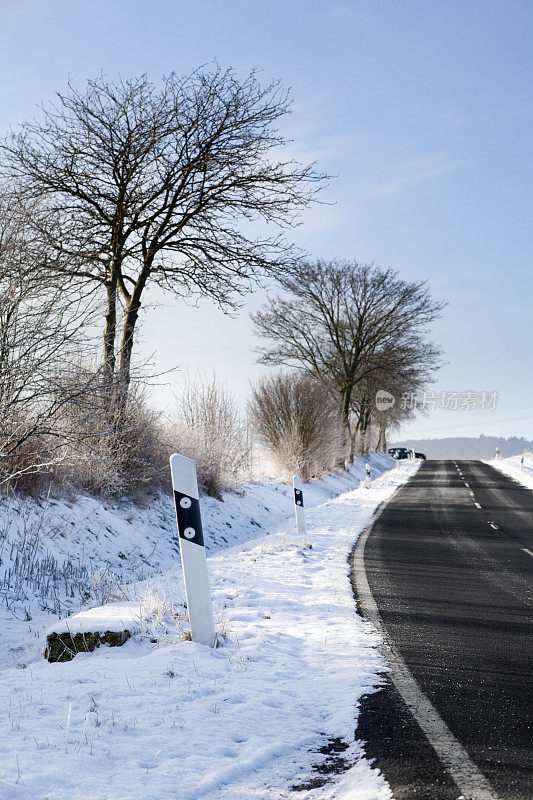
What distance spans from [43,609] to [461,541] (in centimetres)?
693

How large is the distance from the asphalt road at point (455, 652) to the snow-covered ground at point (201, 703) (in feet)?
0.64

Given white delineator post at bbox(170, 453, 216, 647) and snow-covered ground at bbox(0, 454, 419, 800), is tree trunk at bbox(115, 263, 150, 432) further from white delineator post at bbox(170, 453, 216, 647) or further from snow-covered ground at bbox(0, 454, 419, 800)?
white delineator post at bbox(170, 453, 216, 647)

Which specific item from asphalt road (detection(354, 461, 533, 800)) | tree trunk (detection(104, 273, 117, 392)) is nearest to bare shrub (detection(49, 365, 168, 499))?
tree trunk (detection(104, 273, 117, 392))

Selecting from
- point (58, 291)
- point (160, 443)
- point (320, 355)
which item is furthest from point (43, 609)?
point (320, 355)

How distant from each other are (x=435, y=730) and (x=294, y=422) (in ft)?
66.3

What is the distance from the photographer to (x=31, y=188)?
1375 cm

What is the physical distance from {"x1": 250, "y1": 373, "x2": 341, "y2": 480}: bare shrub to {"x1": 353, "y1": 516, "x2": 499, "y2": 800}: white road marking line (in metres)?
17.9

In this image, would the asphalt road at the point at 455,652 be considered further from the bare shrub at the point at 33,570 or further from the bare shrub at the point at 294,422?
the bare shrub at the point at 294,422

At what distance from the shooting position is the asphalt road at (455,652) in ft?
9.01

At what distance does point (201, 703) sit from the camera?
3414 millimetres

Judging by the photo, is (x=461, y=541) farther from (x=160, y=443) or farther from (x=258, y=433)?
(x=258, y=433)

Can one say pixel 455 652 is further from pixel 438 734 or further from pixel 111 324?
pixel 111 324

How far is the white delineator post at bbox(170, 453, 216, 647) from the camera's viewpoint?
4.50 meters

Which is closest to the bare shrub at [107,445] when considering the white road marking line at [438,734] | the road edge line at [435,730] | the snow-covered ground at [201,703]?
the snow-covered ground at [201,703]
